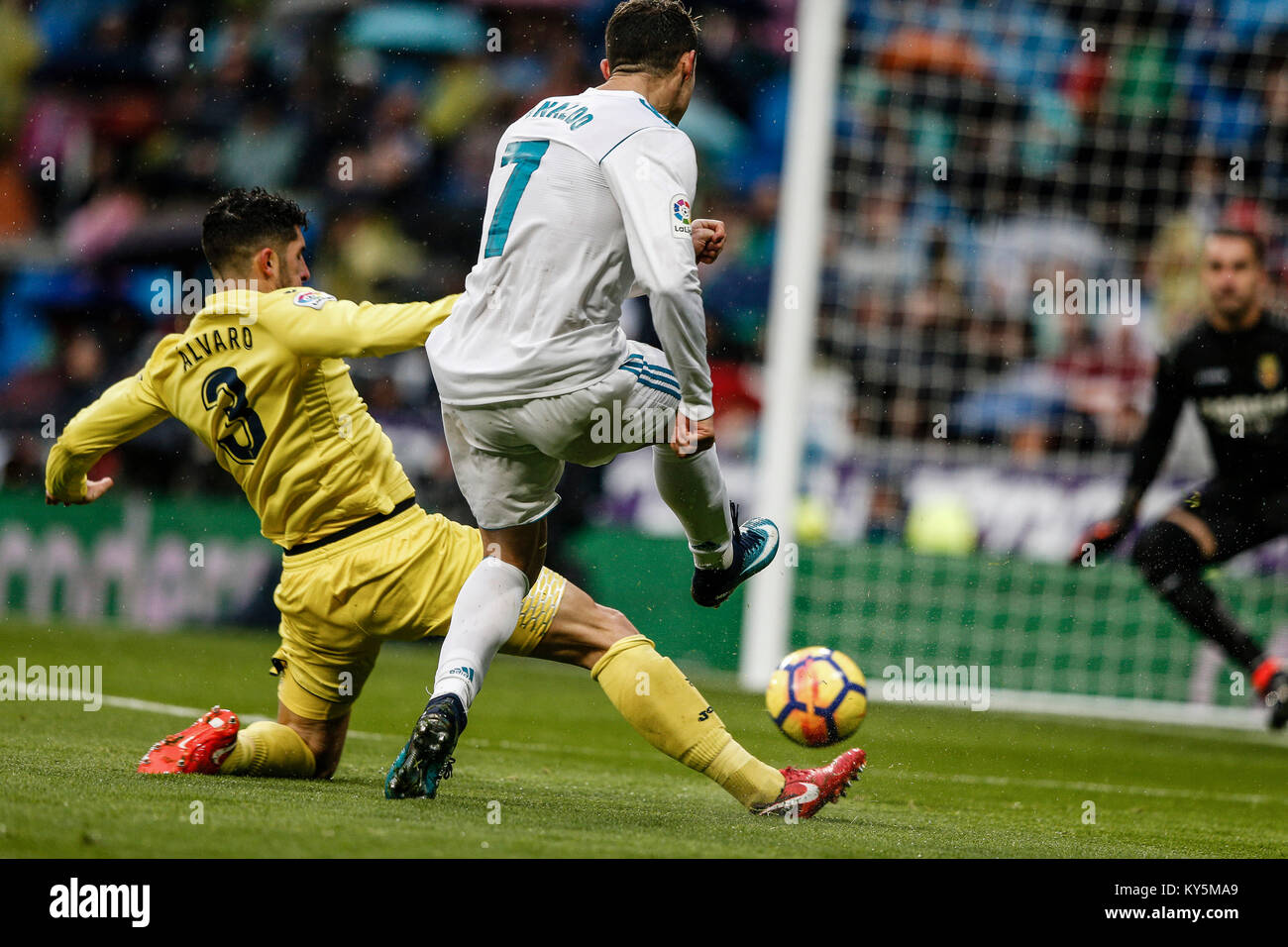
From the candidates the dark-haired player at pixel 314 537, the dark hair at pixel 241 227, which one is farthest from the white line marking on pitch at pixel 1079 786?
the dark hair at pixel 241 227

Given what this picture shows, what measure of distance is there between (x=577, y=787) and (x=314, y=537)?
3.97 feet

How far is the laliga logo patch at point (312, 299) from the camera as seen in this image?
14.2 ft

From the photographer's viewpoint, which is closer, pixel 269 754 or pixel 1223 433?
pixel 269 754

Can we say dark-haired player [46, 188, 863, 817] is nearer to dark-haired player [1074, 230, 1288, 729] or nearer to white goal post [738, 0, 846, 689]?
dark-haired player [1074, 230, 1288, 729]

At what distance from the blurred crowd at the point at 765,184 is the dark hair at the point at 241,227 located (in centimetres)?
605

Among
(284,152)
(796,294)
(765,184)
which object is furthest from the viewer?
(284,152)

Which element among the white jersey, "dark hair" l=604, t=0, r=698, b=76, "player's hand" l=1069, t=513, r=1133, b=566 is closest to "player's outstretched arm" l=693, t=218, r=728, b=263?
the white jersey

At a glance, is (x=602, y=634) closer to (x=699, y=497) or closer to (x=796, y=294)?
(x=699, y=497)

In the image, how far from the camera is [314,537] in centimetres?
474

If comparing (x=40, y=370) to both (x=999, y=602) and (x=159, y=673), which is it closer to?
(x=159, y=673)

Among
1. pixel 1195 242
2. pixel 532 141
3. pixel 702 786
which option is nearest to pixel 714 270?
pixel 1195 242

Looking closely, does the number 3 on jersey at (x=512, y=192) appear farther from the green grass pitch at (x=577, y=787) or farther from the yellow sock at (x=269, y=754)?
the yellow sock at (x=269, y=754)

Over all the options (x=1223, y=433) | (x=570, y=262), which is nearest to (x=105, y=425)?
(x=570, y=262)
